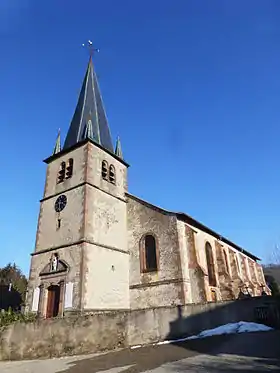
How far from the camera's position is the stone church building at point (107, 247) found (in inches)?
684

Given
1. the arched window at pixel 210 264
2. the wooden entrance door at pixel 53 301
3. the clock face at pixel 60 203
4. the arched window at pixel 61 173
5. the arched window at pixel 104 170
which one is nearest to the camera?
the wooden entrance door at pixel 53 301

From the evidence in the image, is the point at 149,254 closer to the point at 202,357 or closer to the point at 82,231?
the point at 82,231

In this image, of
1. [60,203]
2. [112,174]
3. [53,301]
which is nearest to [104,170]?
[112,174]

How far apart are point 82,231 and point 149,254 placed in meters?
4.93

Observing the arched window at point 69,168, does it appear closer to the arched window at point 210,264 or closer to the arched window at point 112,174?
the arched window at point 112,174

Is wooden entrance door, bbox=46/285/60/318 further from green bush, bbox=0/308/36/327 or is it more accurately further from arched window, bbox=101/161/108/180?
arched window, bbox=101/161/108/180

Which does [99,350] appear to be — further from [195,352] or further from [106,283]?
[106,283]

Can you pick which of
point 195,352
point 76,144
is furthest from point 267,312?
point 76,144

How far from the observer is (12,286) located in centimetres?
4238

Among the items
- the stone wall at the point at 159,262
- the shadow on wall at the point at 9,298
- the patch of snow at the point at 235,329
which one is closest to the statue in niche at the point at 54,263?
the stone wall at the point at 159,262

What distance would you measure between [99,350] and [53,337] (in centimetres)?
179

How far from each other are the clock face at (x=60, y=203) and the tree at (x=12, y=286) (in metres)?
20.5

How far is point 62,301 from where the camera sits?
55.5ft

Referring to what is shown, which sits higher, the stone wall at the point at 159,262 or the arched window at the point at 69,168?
the arched window at the point at 69,168
